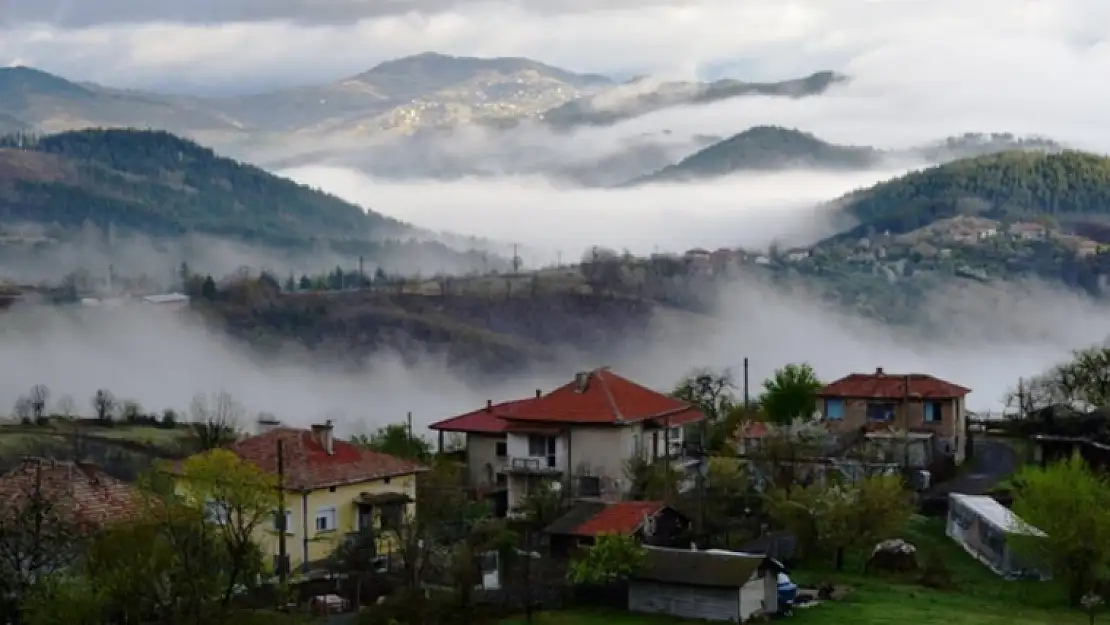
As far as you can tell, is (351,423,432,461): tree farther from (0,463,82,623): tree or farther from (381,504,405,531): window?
(0,463,82,623): tree

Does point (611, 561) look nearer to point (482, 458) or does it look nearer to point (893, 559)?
point (893, 559)

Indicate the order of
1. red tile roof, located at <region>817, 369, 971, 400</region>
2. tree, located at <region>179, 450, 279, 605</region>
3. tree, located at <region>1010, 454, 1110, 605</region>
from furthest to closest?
red tile roof, located at <region>817, 369, 971, 400</region> < tree, located at <region>1010, 454, 1110, 605</region> < tree, located at <region>179, 450, 279, 605</region>

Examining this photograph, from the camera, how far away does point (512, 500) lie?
172ft

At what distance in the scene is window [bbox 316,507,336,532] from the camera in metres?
44.6

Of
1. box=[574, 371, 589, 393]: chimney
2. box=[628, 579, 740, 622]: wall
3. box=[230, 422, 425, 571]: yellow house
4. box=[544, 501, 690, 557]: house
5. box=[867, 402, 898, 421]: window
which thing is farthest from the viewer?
box=[867, 402, 898, 421]: window

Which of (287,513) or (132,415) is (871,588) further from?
(132,415)

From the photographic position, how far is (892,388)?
2517 inches

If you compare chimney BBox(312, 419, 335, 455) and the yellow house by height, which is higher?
chimney BBox(312, 419, 335, 455)

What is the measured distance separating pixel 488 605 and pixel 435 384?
159 metres

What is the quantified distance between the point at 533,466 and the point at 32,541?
21163mm

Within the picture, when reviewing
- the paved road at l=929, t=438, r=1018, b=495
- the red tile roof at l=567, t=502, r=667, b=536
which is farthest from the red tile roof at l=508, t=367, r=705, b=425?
the paved road at l=929, t=438, r=1018, b=495

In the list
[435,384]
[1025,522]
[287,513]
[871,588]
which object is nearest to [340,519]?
[287,513]

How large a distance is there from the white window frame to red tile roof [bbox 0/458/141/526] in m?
5.41

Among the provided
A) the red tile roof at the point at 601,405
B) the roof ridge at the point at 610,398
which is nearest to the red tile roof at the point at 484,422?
the red tile roof at the point at 601,405
